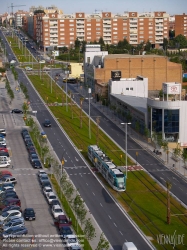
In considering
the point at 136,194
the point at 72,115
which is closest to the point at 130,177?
the point at 136,194

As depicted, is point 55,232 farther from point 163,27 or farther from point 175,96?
point 163,27

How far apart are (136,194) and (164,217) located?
311cm

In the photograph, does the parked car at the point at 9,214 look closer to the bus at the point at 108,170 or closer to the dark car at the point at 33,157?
the bus at the point at 108,170

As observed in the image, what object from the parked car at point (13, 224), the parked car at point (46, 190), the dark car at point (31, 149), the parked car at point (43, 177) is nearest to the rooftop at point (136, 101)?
the dark car at point (31, 149)

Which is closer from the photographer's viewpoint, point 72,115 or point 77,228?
point 77,228

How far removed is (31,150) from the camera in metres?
33.4

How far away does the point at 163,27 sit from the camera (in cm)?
9662

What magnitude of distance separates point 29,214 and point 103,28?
75.2 m

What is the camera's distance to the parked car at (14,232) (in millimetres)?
20625

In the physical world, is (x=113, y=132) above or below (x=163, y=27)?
below

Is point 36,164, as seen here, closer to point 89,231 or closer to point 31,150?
point 31,150

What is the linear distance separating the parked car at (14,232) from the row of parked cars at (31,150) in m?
9.44

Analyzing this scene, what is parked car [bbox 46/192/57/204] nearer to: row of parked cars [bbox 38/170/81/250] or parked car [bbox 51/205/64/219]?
row of parked cars [bbox 38/170/81/250]

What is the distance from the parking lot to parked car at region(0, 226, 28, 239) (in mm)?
246
